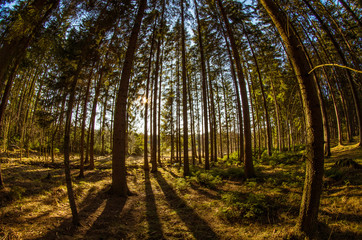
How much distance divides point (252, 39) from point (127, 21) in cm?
921

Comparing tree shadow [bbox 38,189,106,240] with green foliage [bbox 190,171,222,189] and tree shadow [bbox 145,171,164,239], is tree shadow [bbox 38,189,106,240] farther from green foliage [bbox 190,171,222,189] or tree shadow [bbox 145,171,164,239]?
green foliage [bbox 190,171,222,189]

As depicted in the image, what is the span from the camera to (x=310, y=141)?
265 centimetres

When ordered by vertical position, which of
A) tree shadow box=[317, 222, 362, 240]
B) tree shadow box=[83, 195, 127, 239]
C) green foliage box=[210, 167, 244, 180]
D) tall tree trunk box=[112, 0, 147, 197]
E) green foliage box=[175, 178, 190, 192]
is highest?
tall tree trunk box=[112, 0, 147, 197]

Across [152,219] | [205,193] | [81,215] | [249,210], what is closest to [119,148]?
[81,215]

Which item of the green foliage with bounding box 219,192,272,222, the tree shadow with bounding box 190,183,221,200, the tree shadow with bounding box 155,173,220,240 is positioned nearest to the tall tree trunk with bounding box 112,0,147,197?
the tree shadow with bounding box 155,173,220,240

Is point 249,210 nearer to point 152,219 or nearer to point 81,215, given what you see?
point 152,219

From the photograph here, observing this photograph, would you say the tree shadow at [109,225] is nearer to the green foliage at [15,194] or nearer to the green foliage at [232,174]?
the green foliage at [15,194]

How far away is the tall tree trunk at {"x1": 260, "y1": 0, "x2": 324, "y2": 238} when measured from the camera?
8.42 ft

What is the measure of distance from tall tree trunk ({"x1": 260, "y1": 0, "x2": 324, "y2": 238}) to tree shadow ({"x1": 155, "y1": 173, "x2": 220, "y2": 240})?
6.50ft

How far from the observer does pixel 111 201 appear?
6.00m

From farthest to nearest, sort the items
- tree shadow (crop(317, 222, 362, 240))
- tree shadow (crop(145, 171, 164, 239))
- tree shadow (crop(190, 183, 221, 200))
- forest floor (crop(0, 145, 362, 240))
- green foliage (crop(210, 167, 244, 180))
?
green foliage (crop(210, 167, 244, 180))
tree shadow (crop(190, 183, 221, 200))
tree shadow (crop(145, 171, 164, 239))
forest floor (crop(0, 145, 362, 240))
tree shadow (crop(317, 222, 362, 240))

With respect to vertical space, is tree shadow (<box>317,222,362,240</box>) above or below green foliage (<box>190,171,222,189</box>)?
above

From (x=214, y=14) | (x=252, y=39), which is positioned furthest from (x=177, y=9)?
(x=252, y=39)

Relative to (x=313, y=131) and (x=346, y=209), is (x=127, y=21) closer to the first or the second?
(x=313, y=131)
